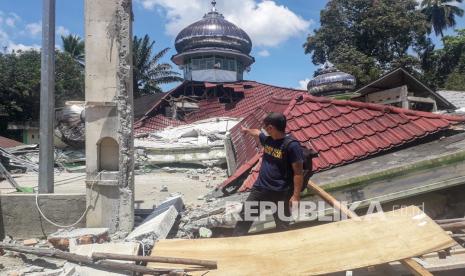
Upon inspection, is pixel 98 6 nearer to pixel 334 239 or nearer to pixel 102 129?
pixel 102 129

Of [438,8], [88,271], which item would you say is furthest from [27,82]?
[438,8]

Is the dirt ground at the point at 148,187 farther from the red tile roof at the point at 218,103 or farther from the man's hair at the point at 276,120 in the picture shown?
the red tile roof at the point at 218,103

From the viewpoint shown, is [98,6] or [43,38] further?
[43,38]

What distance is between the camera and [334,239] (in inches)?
133

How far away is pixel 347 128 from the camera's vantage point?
6641 mm

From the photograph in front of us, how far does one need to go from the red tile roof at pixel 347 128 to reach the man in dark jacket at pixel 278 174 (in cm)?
164

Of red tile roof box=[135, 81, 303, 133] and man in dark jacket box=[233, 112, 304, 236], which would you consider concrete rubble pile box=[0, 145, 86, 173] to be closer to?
red tile roof box=[135, 81, 303, 133]

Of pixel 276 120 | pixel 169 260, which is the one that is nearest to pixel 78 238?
pixel 169 260

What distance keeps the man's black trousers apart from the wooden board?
501 millimetres

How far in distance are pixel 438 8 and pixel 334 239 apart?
128 ft

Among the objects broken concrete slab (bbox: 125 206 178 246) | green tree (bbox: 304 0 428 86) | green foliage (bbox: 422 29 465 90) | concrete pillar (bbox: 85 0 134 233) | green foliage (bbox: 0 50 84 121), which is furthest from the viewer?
green foliage (bbox: 422 29 465 90)

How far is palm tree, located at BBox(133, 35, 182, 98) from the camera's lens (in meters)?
35.2

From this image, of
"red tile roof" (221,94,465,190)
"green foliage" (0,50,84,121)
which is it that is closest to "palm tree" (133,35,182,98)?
"green foliage" (0,50,84,121)

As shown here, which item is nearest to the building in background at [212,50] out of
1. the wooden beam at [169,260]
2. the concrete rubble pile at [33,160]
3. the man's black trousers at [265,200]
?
the concrete rubble pile at [33,160]
